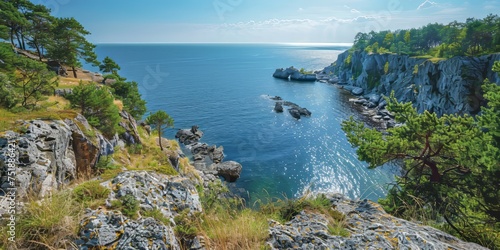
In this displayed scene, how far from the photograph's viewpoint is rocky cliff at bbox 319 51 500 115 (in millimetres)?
58969

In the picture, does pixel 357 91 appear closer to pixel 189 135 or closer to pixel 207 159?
pixel 189 135

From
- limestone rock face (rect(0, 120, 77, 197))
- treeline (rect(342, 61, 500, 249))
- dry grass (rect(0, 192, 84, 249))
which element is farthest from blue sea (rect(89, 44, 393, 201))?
limestone rock face (rect(0, 120, 77, 197))

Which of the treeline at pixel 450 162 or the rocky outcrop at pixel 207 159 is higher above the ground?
the treeline at pixel 450 162

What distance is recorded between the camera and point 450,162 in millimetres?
13414

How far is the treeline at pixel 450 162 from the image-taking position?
9.41 meters

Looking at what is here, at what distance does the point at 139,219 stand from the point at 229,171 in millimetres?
36256

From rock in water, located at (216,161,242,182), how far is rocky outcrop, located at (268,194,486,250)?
3448 cm

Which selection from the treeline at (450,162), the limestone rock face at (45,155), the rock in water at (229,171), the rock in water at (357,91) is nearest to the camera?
the limestone rock face at (45,155)

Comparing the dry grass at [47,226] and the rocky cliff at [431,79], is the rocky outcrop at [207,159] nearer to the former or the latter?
the dry grass at [47,226]

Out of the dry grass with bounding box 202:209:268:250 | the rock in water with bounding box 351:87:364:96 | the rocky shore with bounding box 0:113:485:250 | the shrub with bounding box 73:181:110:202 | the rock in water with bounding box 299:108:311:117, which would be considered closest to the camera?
the rocky shore with bounding box 0:113:485:250

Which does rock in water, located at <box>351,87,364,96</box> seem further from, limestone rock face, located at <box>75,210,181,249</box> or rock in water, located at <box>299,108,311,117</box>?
limestone rock face, located at <box>75,210,181,249</box>

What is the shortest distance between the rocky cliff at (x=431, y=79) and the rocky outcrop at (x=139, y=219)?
2773 inches

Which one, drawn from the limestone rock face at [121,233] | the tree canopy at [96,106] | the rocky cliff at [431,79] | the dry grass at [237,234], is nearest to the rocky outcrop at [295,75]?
the rocky cliff at [431,79]

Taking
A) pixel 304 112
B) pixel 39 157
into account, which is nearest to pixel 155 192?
pixel 39 157
